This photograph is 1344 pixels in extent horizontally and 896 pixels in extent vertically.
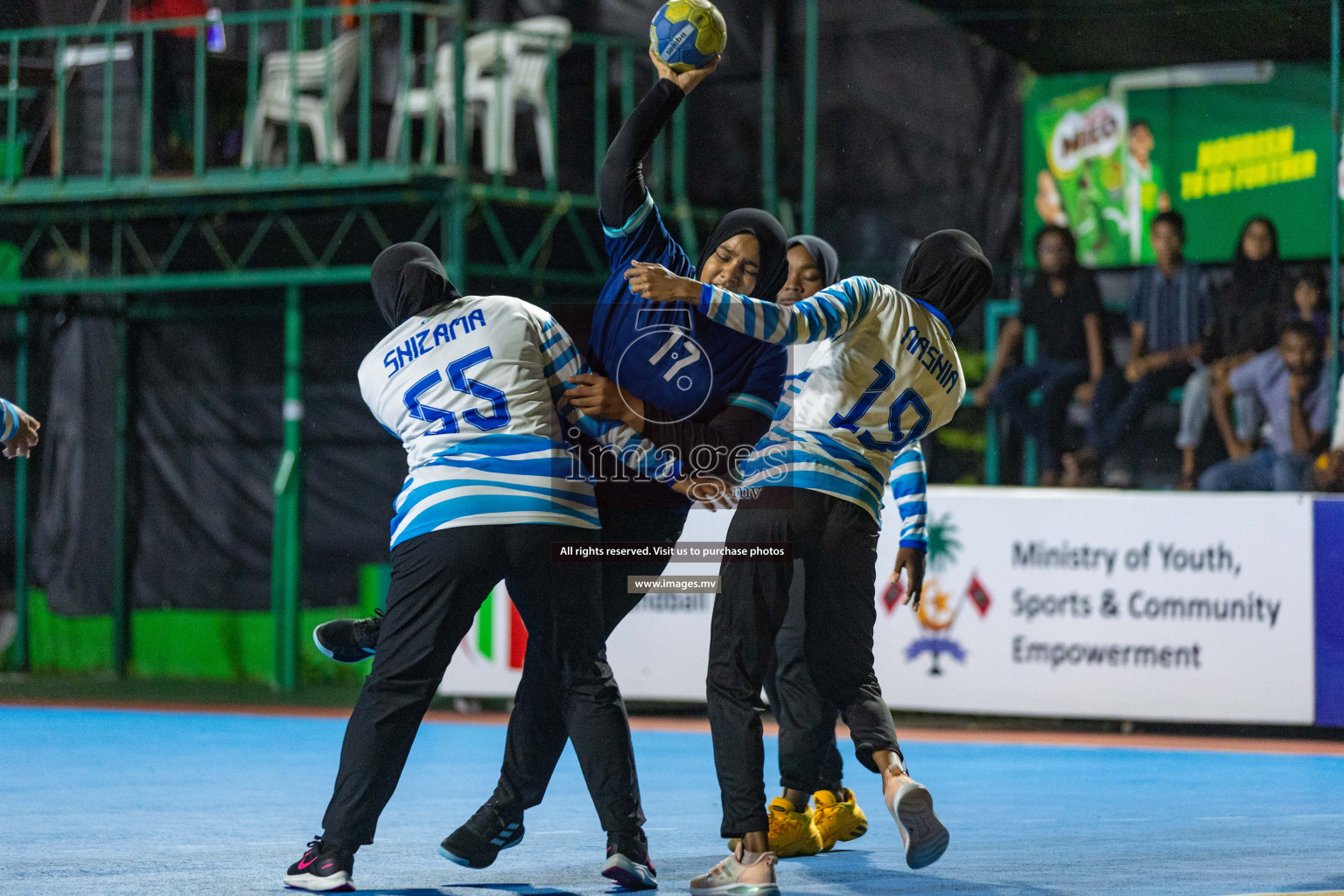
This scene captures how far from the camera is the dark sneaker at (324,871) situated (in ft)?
16.6

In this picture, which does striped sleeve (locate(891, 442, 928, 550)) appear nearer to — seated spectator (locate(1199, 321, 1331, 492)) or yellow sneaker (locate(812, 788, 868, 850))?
yellow sneaker (locate(812, 788, 868, 850))

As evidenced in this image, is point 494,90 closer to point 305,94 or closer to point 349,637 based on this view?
point 305,94

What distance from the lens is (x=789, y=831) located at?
595 cm

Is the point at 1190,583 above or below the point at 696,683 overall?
above

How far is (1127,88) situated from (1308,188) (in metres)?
1.79

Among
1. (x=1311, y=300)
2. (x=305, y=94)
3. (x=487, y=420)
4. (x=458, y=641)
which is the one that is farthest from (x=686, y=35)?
(x=305, y=94)

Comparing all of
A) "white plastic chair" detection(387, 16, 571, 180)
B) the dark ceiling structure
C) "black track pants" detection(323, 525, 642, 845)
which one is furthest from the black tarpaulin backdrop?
"black track pants" detection(323, 525, 642, 845)

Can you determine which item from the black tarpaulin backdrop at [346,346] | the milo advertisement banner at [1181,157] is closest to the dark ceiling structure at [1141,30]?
the milo advertisement banner at [1181,157]

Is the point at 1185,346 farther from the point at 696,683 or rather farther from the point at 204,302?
the point at 204,302

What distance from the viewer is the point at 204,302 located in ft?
52.1

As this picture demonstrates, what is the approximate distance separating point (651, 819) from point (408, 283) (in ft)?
8.74

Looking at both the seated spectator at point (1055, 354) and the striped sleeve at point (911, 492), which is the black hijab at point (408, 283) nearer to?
the striped sleeve at point (911, 492)

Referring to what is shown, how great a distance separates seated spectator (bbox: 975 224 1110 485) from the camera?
476 inches

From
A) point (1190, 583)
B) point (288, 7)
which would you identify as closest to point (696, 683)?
point (1190, 583)
